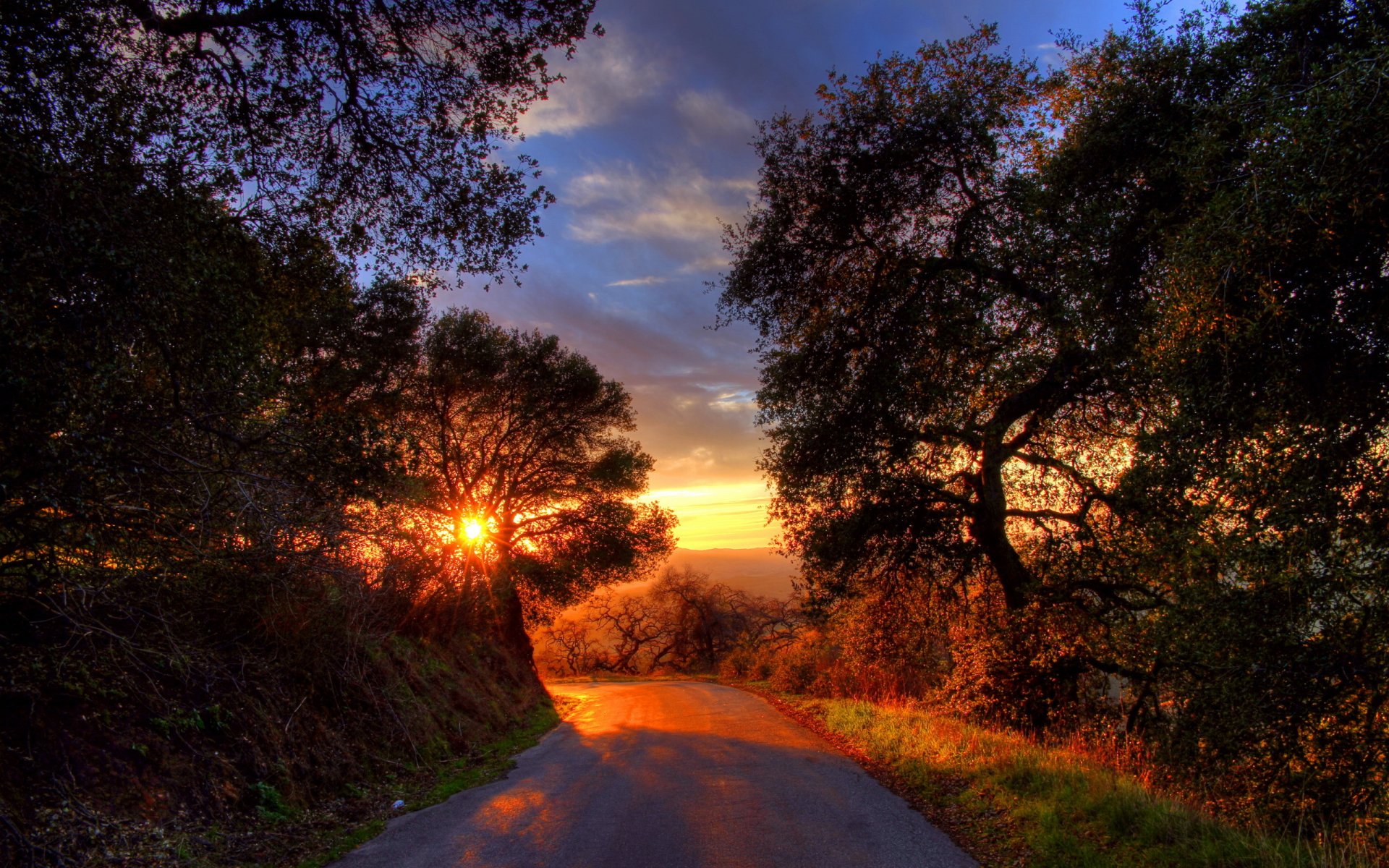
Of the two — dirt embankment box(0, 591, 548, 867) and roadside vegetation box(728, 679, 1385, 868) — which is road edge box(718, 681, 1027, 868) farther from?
dirt embankment box(0, 591, 548, 867)

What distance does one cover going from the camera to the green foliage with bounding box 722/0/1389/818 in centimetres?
544

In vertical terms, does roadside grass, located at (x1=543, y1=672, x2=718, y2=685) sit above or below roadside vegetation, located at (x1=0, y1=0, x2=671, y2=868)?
below

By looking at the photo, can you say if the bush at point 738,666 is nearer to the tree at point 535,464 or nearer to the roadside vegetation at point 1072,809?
the tree at point 535,464

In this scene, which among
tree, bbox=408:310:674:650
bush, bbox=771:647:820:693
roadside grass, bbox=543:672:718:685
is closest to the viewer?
tree, bbox=408:310:674:650

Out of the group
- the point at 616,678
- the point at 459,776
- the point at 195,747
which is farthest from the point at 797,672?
the point at 195,747

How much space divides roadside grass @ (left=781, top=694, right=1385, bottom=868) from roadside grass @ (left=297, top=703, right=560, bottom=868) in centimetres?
618

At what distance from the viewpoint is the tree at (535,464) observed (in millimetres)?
21109

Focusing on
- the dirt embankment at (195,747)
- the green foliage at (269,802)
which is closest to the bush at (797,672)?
the dirt embankment at (195,747)

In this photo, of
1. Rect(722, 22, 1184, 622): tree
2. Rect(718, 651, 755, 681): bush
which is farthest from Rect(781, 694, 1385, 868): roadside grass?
Rect(718, 651, 755, 681): bush

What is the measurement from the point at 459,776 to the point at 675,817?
490cm

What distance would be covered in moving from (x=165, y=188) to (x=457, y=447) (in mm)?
16351

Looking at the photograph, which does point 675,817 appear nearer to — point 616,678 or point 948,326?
point 948,326

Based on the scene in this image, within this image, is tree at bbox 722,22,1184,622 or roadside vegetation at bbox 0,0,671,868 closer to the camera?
roadside vegetation at bbox 0,0,671,868

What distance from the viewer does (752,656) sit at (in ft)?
110
